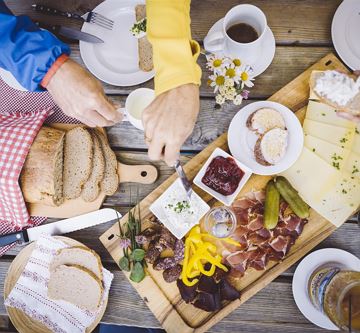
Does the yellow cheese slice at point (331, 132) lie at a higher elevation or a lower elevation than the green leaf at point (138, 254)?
higher

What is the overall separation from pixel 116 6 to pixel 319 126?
849 mm

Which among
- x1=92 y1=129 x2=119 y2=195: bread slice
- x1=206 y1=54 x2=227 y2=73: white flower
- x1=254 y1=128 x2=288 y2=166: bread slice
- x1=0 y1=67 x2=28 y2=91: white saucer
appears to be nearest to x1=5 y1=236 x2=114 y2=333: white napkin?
x1=92 y1=129 x2=119 y2=195: bread slice

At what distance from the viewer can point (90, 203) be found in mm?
1583

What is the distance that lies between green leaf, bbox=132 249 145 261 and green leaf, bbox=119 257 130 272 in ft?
0.11

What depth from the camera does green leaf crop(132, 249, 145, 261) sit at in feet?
4.96

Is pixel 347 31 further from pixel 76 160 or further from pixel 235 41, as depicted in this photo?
pixel 76 160

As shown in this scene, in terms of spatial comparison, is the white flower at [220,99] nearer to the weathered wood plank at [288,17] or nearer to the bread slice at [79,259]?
the weathered wood plank at [288,17]

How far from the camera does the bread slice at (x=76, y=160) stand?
1.53 m

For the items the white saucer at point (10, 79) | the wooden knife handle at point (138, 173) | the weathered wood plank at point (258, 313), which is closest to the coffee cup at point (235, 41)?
the wooden knife handle at point (138, 173)

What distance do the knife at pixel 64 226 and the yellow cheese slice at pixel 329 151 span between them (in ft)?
2.39

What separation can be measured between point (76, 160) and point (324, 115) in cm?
89

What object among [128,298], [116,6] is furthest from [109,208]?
[116,6]

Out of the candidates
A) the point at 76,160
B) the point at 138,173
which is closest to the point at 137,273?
the point at 138,173

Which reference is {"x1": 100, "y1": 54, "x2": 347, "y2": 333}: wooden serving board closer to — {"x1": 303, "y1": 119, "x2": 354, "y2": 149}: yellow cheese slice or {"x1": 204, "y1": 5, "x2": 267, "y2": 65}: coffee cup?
{"x1": 303, "y1": 119, "x2": 354, "y2": 149}: yellow cheese slice
